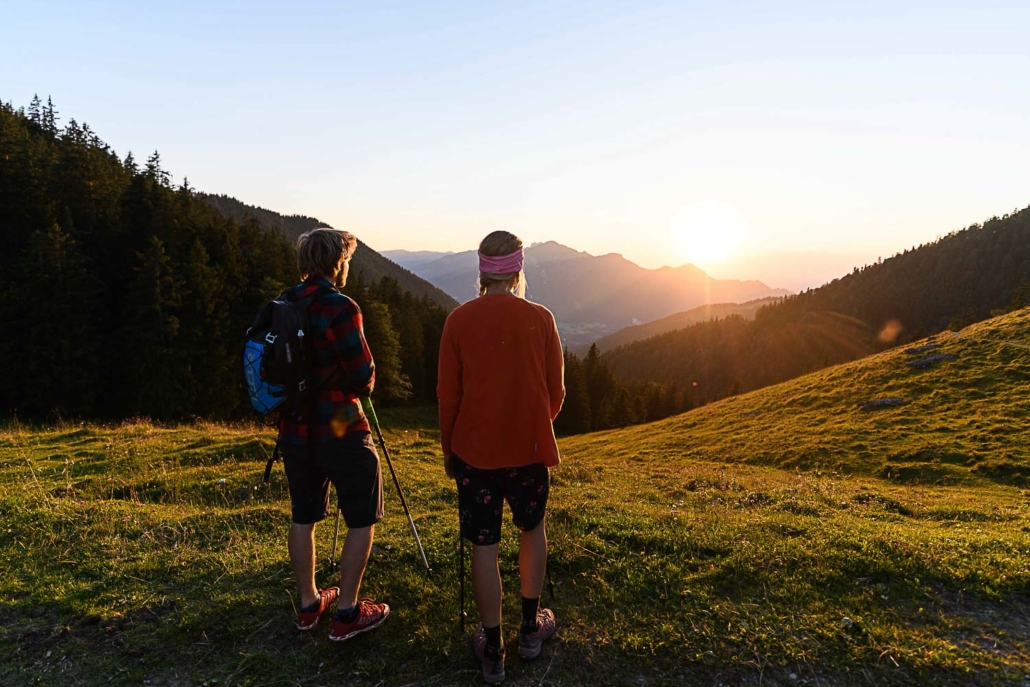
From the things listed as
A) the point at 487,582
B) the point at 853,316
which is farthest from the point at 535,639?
the point at 853,316

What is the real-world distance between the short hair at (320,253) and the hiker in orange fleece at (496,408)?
1097 millimetres

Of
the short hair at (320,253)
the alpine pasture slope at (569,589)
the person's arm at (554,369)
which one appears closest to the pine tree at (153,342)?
the alpine pasture slope at (569,589)

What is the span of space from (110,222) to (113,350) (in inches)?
386

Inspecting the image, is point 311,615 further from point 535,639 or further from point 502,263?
point 502,263

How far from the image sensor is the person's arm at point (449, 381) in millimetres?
3680

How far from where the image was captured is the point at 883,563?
5.36 metres

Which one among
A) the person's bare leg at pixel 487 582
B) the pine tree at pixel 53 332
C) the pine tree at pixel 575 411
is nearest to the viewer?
the person's bare leg at pixel 487 582

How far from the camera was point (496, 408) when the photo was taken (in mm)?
→ 3602

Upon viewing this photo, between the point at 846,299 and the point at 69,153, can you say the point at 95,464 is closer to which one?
the point at 69,153

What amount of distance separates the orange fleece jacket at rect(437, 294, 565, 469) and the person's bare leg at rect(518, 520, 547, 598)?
66cm

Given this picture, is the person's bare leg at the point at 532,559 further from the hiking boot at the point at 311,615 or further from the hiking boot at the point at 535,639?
the hiking boot at the point at 311,615

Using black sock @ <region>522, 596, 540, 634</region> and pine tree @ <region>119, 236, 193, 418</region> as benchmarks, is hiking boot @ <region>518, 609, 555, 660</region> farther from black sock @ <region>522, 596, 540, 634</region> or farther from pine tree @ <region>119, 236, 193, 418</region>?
pine tree @ <region>119, 236, 193, 418</region>

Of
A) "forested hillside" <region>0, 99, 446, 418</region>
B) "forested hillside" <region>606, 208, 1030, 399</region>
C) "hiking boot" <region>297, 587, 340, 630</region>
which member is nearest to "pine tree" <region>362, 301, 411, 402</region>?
"forested hillside" <region>0, 99, 446, 418</region>

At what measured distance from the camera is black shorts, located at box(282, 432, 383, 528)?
3.93m
